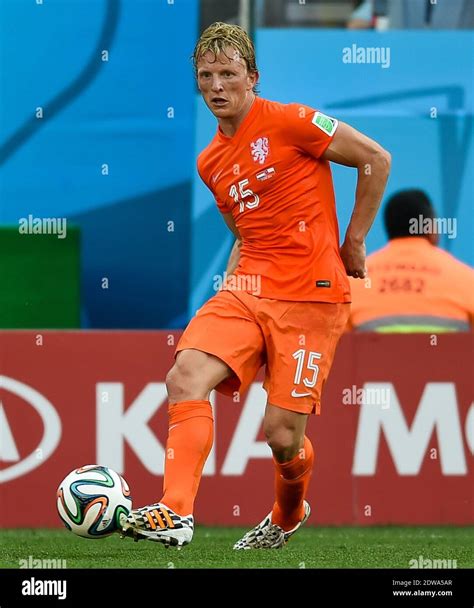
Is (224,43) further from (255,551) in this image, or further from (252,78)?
(255,551)

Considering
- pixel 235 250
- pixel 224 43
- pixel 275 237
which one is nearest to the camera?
pixel 224 43

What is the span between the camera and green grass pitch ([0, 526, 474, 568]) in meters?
6.10

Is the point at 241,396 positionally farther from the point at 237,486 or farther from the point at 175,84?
the point at 175,84

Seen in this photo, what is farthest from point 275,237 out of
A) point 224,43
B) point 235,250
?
point 224,43

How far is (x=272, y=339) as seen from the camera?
5.93 metres

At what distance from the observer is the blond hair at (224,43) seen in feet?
19.1

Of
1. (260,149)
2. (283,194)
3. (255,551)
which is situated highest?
(260,149)

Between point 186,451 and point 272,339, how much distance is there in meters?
Answer: 0.65

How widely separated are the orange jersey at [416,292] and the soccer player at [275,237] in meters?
2.92

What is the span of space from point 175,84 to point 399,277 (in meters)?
4.06

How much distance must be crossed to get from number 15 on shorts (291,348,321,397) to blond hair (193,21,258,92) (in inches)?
49.1

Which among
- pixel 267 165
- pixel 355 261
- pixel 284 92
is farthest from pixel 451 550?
pixel 284 92

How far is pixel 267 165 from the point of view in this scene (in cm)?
596
